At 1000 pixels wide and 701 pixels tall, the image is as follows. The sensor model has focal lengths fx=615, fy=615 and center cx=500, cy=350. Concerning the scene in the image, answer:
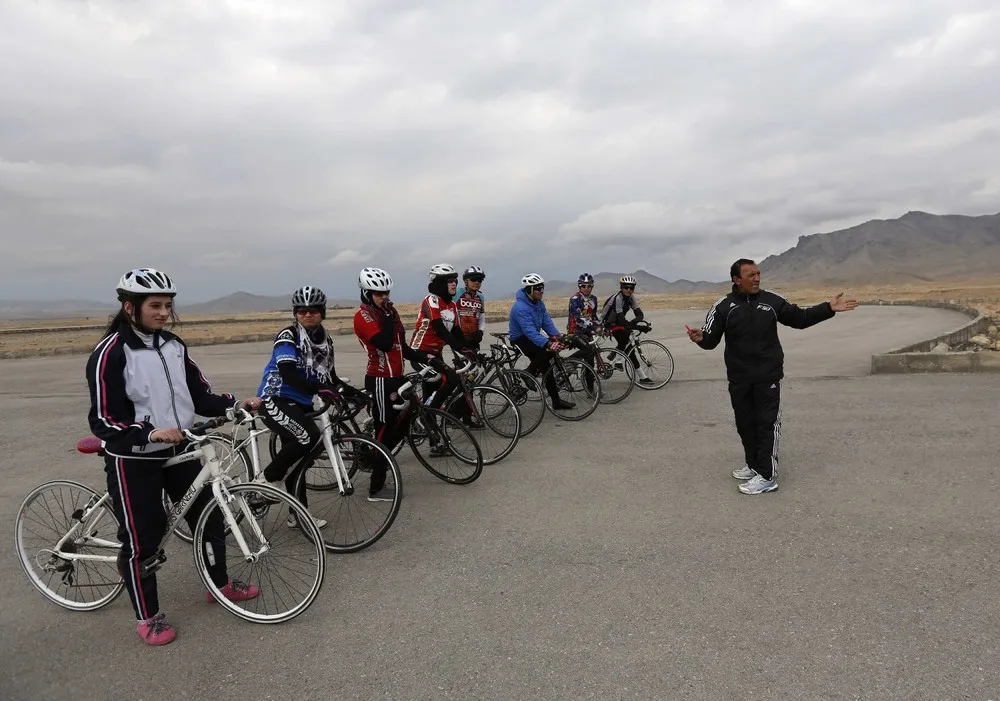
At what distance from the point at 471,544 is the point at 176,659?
79.4 inches

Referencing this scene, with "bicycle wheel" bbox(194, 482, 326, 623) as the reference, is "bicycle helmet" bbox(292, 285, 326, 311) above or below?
above

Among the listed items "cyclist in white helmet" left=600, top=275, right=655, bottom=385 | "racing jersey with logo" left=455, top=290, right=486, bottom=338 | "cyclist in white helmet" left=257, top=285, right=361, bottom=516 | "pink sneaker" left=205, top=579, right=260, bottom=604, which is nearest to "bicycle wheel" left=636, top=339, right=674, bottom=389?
"cyclist in white helmet" left=600, top=275, right=655, bottom=385

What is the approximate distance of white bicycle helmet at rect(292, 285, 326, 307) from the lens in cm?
470

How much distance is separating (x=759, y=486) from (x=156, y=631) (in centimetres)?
460

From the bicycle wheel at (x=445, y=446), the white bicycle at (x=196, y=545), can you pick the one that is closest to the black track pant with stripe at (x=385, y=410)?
the bicycle wheel at (x=445, y=446)

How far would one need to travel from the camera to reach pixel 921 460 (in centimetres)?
593

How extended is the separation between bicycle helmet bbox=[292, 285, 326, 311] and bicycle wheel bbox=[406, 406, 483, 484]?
1.48 meters

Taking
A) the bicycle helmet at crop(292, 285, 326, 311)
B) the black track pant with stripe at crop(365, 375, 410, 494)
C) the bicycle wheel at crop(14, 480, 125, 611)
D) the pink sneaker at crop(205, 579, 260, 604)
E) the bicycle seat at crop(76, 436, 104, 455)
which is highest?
the bicycle helmet at crop(292, 285, 326, 311)

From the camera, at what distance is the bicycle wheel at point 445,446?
5.80 meters

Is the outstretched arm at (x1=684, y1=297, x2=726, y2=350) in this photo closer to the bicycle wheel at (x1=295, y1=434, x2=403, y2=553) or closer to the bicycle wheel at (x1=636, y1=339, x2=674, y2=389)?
the bicycle wheel at (x1=295, y1=434, x2=403, y2=553)

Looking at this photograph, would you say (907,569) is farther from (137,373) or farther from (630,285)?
(630,285)

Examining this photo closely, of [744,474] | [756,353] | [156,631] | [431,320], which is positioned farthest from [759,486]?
[156,631]

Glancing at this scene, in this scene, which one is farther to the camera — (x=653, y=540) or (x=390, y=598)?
(x=653, y=540)

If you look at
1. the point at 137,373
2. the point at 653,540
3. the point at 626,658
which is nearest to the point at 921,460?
the point at 653,540
